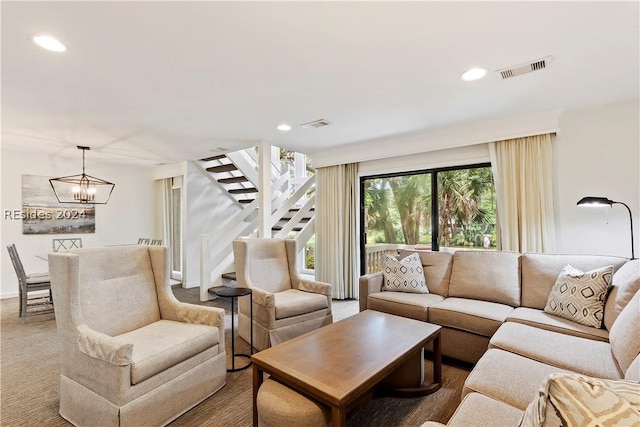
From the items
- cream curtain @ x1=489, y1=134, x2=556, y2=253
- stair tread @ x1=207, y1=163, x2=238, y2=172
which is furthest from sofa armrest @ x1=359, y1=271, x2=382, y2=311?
stair tread @ x1=207, y1=163, x2=238, y2=172

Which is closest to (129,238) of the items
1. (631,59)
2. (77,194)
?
(77,194)

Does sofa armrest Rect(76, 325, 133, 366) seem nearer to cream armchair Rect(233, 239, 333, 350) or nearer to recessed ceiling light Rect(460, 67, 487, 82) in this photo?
cream armchair Rect(233, 239, 333, 350)

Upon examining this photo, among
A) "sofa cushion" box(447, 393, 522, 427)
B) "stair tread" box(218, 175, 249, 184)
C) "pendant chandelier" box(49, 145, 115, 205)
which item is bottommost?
"sofa cushion" box(447, 393, 522, 427)

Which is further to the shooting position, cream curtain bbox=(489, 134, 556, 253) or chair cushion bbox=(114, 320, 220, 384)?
cream curtain bbox=(489, 134, 556, 253)

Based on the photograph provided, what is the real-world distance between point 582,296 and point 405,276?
1472 millimetres

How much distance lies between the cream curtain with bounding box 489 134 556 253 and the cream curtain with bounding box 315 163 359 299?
2025 mm

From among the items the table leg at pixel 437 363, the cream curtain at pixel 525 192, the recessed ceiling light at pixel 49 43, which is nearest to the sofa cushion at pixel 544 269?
the cream curtain at pixel 525 192

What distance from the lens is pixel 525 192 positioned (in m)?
3.39

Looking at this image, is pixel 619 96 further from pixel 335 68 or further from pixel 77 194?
pixel 77 194

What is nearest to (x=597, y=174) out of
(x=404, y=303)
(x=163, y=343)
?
(x=404, y=303)

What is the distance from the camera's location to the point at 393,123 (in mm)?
3611

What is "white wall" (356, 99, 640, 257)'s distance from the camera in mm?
3000

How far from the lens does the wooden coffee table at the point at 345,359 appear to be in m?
1.53

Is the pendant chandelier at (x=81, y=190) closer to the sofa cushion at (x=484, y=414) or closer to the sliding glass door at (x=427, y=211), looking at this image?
the sliding glass door at (x=427, y=211)
